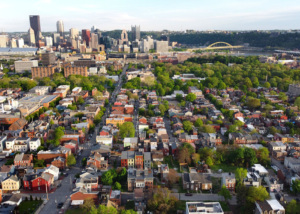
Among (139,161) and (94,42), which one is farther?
(94,42)

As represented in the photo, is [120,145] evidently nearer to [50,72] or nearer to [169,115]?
[169,115]

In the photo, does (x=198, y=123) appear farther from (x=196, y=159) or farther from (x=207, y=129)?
(x=196, y=159)

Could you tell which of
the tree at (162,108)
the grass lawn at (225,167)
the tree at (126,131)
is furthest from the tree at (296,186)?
the tree at (162,108)

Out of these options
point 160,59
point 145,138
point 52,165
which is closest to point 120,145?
point 145,138

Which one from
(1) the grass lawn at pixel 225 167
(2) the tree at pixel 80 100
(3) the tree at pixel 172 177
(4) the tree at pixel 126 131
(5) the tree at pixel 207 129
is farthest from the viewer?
(2) the tree at pixel 80 100

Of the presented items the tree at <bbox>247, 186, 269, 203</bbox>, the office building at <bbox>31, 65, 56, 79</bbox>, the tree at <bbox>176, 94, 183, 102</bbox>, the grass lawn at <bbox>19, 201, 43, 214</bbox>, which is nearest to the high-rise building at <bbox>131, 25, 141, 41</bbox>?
the office building at <bbox>31, 65, 56, 79</bbox>

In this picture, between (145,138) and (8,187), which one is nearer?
(8,187)

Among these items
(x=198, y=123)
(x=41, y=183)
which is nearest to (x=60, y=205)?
(x=41, y=183)

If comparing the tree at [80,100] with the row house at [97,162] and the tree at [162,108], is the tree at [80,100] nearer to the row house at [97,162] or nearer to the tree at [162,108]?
the tree at [162,108]
